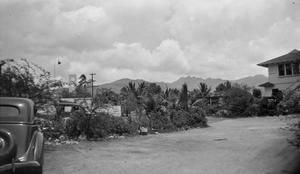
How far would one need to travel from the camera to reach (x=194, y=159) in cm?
769

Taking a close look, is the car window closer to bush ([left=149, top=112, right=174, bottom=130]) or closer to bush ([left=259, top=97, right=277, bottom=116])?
bush ([left=149, top=112, right=174, bottom=130])

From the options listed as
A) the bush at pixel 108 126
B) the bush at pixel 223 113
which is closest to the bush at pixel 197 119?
the bush at pixel 108 126

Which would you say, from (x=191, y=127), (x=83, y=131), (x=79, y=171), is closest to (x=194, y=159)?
(x=79, y=171)

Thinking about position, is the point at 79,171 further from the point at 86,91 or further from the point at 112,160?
the point at 86,91

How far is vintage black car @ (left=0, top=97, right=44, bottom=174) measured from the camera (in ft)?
11.6

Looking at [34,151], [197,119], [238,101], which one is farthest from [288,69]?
[34,151]

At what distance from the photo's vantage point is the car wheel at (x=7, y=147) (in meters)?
3.52

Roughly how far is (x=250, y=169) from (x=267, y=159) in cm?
122

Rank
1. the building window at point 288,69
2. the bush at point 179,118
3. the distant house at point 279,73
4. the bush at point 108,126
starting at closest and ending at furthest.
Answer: the bush at point 108,126 → the bush at point 179,118 → the distant house at point 279,73 → the building window at point 288,69

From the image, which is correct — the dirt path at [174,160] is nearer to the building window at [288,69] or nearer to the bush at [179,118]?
the bush at [179,118]

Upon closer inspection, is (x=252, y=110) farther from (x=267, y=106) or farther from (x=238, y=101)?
(x=238, y=101)

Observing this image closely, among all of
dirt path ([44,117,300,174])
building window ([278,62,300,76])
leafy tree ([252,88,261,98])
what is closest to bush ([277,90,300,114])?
dirt path ([44,117,300,174])

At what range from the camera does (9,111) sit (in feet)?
13.0

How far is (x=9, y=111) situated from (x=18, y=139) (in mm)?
484
